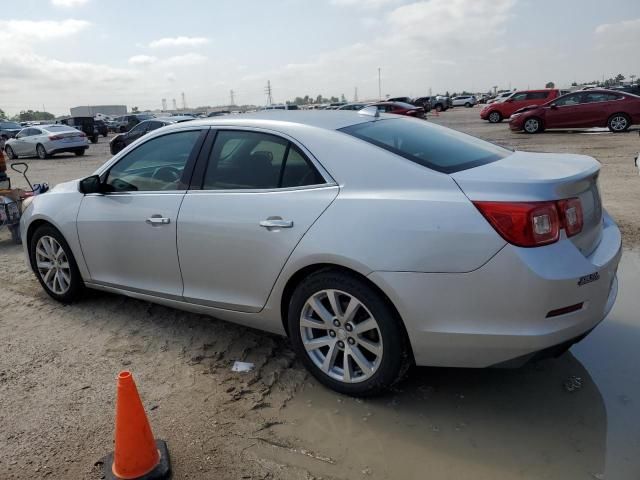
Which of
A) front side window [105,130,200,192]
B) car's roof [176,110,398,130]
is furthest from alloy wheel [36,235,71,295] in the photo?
car's roof [176,110,398,130]

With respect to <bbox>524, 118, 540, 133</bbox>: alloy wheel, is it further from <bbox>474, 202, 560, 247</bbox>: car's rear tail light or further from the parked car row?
<bbox>474, 202, 560, 247</bbox>: car's rear tail light

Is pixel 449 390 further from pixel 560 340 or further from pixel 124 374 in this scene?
pixel 124 374

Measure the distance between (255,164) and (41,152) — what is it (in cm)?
2231

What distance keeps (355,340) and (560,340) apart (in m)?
1.04

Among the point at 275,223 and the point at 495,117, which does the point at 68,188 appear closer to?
the point at 275,223

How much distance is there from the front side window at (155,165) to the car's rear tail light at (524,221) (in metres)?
2.13

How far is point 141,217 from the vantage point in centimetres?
388

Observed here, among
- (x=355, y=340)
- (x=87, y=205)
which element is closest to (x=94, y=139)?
(x=87, y=205)

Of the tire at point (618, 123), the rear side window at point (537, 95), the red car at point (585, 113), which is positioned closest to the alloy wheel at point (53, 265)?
the red car at point (585, 113)

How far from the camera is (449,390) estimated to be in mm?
3236

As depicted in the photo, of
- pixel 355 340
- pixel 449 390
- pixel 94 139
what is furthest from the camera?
pixel 94 139

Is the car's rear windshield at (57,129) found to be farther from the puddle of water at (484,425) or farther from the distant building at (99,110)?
the distant building at (99,110)

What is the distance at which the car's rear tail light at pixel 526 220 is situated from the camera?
100 inches

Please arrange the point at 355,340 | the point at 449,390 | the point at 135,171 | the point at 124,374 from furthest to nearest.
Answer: the point at 135,171 < the point at 449,390 < the point at 355,340 < the point at 124,374
